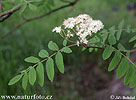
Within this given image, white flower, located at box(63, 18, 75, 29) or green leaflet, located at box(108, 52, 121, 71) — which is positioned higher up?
white flower, located at box(63, 18, 75, 29)

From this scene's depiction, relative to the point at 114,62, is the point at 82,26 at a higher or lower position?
higher

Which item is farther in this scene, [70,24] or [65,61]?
[65,61]

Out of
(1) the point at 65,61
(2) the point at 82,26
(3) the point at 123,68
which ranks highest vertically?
(1) the point at 65,61

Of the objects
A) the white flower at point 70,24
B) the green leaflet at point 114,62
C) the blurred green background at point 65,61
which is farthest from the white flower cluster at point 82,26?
the blurred green background at point 65,61

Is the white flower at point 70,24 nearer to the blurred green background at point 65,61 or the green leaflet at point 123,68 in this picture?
the green leaflet at point 123,68

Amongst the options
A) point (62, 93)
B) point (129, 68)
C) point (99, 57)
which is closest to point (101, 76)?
point (99, 57)

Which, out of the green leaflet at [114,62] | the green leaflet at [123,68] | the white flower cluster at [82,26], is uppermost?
the white flower cluster at [82,26]

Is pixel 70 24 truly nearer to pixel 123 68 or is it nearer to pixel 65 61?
pixel 123 68

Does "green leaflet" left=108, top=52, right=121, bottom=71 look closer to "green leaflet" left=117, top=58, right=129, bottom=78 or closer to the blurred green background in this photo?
"green leaflet" left=117, top=58, right=129, bottom=78

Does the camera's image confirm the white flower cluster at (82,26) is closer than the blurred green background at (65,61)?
Yes

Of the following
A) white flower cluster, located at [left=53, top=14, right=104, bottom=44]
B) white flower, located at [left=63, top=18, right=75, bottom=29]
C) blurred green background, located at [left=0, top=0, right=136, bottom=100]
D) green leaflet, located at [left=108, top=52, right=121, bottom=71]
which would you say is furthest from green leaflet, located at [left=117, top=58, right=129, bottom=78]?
blurred green background, located at [left=0, top=0, right=136, bottom=100]

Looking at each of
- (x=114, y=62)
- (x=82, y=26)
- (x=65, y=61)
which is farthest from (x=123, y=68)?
(x=65, y=61)

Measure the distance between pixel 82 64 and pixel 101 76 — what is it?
1.59ft

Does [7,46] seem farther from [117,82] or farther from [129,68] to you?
[129,68]
